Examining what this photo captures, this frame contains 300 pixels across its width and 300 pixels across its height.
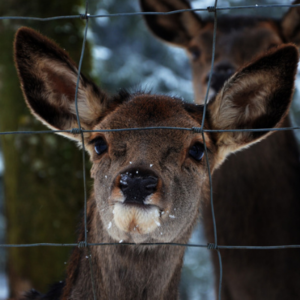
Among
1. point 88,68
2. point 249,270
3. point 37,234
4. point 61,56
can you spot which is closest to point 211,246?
point 61,56

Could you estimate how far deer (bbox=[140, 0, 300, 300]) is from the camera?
4.74 meters

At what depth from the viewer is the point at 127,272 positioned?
312 centimetres

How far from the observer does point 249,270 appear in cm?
478

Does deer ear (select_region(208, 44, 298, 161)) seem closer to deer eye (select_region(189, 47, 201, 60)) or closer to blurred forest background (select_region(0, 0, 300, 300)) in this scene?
blurred forest background (select_region(0, 0, 300, 300))

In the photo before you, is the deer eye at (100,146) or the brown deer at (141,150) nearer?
the brown deer at (141,150)

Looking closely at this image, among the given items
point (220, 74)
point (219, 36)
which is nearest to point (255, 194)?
point (220, 74)

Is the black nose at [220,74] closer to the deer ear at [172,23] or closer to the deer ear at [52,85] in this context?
the deer ear at [172,23]

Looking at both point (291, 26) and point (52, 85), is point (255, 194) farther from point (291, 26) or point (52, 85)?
point (52, 85)

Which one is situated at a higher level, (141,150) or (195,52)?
(195,52)

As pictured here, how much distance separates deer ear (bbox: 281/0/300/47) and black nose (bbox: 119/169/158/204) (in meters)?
3.62

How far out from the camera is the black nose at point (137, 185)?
2682mm

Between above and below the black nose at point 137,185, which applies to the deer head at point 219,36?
above

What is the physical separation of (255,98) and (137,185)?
1.46 meters

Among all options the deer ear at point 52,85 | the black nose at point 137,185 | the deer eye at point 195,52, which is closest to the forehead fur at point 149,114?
the deer ear at point 52,85
